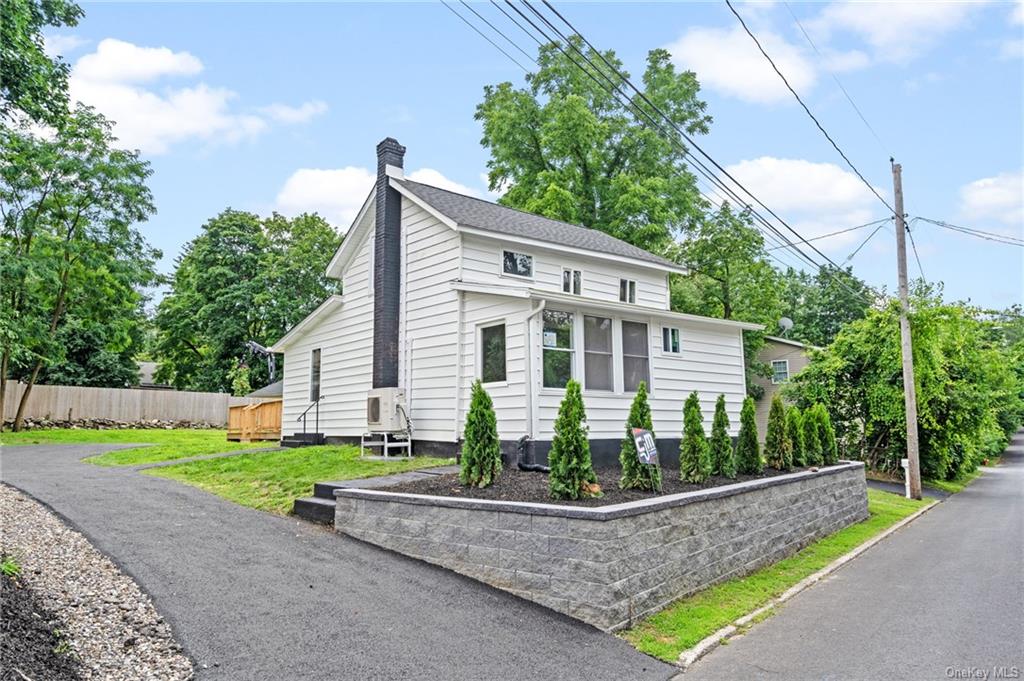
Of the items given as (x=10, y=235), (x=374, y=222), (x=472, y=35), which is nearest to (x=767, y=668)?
(x=472, y=35)

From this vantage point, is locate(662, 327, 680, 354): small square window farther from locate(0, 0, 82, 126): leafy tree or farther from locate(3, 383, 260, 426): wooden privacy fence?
locate(3, 383, 260, 426): wooden privacy fence

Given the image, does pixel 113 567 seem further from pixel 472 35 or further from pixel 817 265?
pixel 817 265

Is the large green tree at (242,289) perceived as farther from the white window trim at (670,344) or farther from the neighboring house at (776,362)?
the white window trim at (670,344)

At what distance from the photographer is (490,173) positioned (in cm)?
2922

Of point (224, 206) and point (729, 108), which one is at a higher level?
point (224, 206)

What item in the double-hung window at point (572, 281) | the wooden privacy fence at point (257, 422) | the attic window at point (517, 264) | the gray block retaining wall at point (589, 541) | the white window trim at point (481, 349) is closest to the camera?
the gray block retaining wall at point (589, 541)

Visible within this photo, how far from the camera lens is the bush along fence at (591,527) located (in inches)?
211

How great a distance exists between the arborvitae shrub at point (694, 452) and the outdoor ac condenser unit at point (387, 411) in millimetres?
6028

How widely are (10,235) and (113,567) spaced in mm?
21759

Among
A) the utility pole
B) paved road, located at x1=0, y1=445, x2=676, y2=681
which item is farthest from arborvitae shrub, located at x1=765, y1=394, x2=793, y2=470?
the utility pole

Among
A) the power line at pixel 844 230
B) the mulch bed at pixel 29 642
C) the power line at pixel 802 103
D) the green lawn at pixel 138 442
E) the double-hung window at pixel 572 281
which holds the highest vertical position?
the power line at pixel 802 103

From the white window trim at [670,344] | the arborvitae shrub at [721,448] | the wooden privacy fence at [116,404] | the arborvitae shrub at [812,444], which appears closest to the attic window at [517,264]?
the white window trim at [670,344]

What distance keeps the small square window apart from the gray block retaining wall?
4851 millimetres

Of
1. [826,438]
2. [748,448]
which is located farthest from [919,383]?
[748,448]
